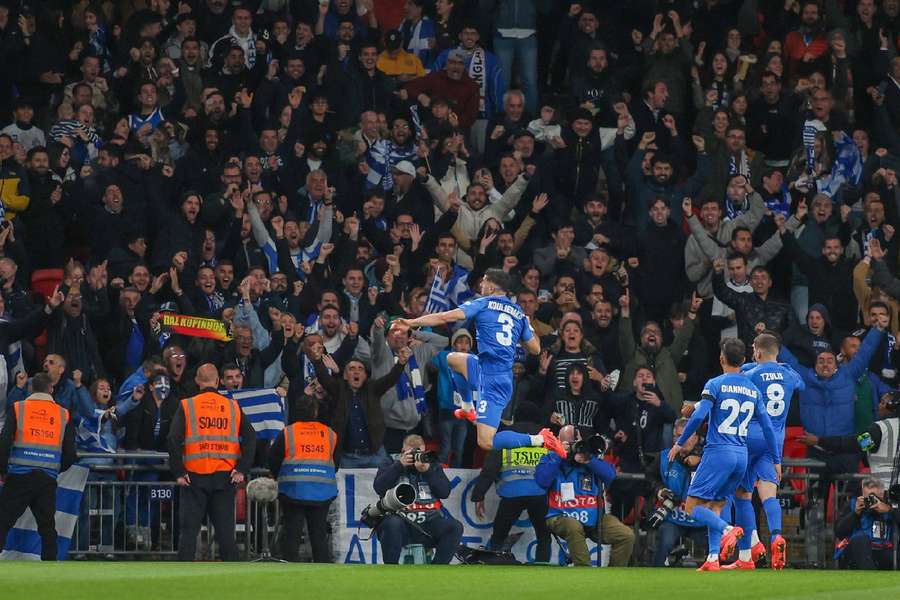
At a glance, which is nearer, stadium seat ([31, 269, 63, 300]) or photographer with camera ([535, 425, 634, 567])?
photographer with camera ([535, 425, 634, 567])

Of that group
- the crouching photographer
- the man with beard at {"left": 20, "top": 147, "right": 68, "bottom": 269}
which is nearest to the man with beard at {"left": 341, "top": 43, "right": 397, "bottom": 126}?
the man with beard at {"left": 20, "top": 147, "right": 68, "bottom": 269}

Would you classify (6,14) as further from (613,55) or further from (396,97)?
(613,55)

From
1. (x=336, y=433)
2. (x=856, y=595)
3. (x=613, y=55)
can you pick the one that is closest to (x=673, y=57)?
(x=613, y=55)

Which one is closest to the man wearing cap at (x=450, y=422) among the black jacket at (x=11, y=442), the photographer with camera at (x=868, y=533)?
the black jacket at (x=11, y=442)

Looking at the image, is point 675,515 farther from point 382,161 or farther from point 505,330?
point 382,161

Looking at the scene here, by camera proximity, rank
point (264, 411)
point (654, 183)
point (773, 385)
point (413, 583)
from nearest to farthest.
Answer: point (413, 583)
point (773, 385)
point (264, 411)
point (654, 183)

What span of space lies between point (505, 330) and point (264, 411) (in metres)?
3.58

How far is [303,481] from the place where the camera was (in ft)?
63.9

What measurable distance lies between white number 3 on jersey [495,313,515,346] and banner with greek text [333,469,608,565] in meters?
2.52

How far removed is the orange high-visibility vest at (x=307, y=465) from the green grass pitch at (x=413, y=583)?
2.83 meters

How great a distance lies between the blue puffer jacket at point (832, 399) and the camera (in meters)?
21.5

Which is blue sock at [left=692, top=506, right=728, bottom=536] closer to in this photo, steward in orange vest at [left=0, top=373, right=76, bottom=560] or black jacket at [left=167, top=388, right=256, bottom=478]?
black jacket at [left=167, top=388, right=256, bottom=478]

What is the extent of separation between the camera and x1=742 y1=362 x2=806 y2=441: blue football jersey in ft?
57.6

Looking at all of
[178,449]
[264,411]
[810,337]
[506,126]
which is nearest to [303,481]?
[178,449]
